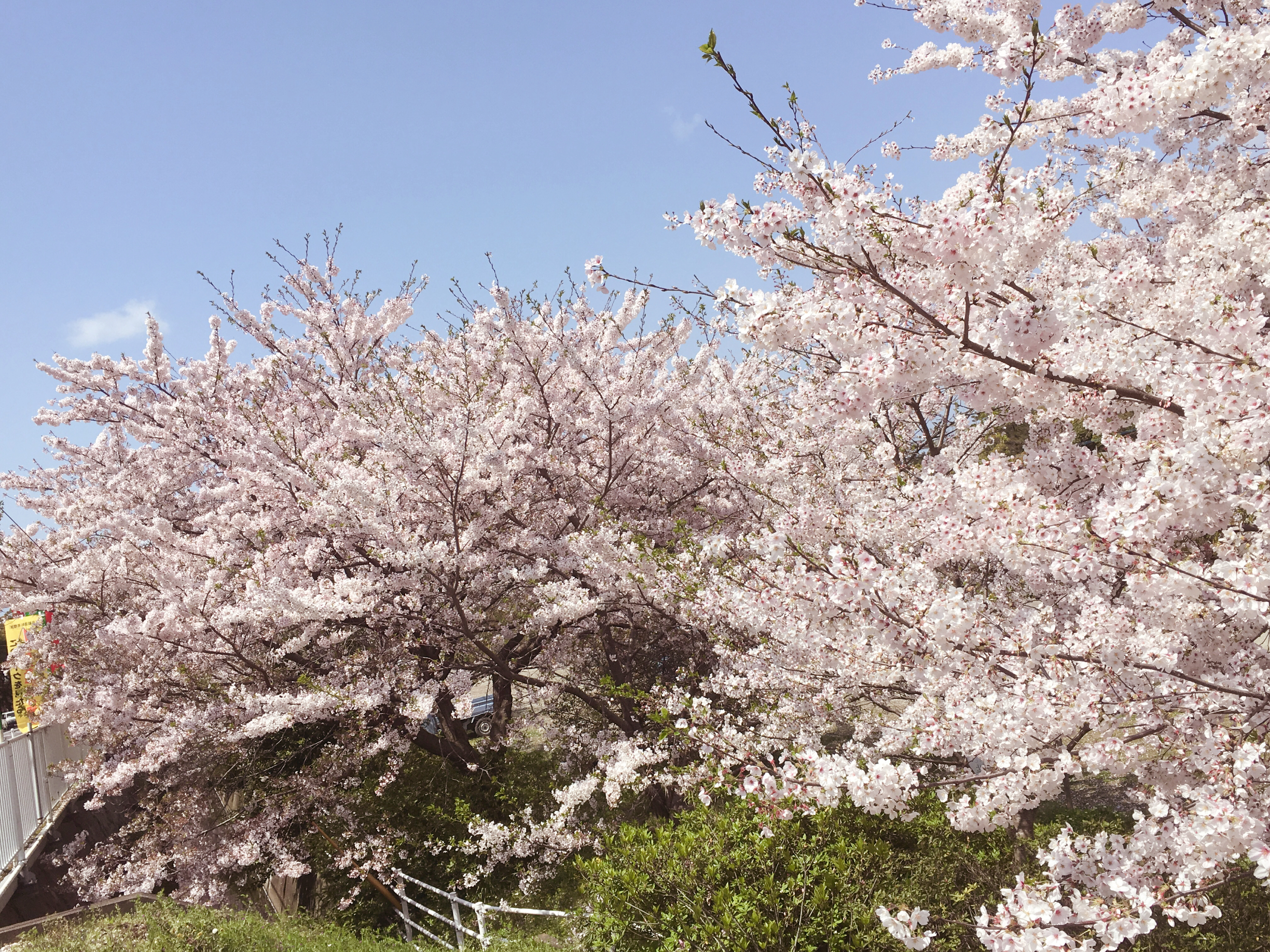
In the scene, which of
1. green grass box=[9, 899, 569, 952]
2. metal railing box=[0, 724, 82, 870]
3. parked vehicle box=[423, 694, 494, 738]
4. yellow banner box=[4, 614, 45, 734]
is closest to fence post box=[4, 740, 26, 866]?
metal railing box=[0, 724, 82, 870]

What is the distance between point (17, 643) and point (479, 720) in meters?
9.22

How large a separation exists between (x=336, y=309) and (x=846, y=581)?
1007 cm

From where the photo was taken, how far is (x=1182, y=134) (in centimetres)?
607

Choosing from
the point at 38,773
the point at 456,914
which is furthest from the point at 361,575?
the point at 38,773

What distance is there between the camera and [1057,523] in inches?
152

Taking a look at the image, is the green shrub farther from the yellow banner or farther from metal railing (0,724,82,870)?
the yellow banner

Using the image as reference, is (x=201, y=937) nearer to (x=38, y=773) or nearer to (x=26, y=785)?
(x=26, y=785)

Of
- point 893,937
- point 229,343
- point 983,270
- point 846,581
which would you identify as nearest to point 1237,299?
point 983,270

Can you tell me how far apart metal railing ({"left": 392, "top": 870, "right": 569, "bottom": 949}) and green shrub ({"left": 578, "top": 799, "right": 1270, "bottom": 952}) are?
32.5 inches

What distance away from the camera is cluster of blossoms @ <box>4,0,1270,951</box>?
3.52 meters

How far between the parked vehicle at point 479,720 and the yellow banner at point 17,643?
19.1 ft

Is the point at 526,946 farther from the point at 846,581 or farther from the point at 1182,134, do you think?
the point at 1182,134

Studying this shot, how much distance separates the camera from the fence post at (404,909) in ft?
28.8

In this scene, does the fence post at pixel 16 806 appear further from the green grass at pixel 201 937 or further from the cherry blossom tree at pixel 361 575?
the green grass at pixel 201 937
